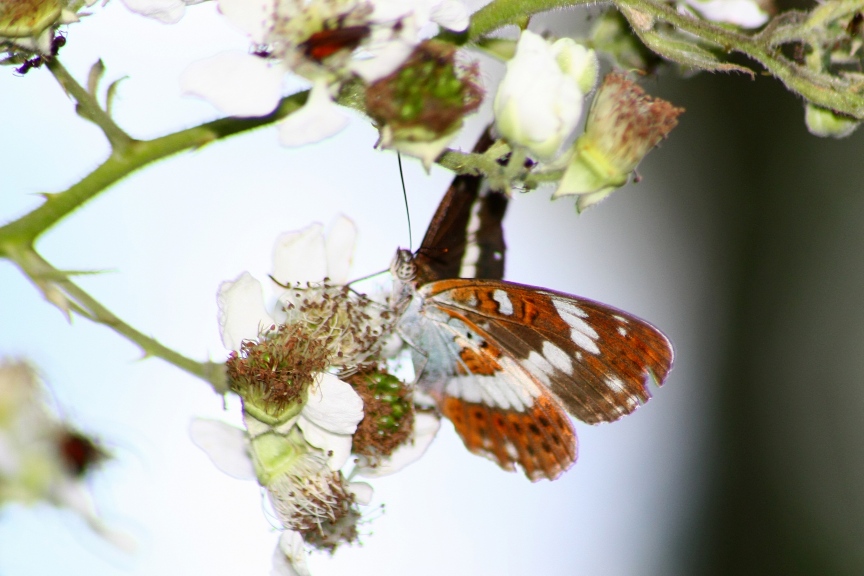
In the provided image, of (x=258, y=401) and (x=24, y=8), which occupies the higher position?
(x=24, y=8)

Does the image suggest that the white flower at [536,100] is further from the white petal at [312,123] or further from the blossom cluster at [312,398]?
the blossom cluster at [312,398]

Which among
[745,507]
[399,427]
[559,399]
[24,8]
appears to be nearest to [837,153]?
[745,507]

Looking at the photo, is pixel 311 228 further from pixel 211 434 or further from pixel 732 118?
pixel 732 118

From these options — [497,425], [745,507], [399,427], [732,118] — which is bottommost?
[745,507]

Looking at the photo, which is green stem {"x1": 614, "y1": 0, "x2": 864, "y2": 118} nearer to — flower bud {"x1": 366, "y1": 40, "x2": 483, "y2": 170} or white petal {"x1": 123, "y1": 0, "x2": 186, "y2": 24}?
flower bud {"x1": 366, "y1": 40, "x2": 483, "y2": 170}

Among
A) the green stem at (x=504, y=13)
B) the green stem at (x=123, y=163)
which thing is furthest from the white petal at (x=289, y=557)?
the green stem at (x=504, y=13)

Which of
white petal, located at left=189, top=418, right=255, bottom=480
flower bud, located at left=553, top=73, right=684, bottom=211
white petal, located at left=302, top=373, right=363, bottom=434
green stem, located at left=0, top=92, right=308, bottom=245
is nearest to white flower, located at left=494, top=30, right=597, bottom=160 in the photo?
flower bud, located at left=553, top=73, right=684, bottom=211
